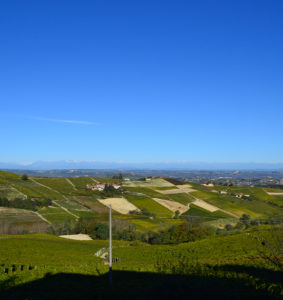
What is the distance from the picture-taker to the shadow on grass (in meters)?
12.6

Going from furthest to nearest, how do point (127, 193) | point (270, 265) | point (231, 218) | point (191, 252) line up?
1. point (127, 193)
2. point (231, 218)
3. point (191, 252)
4. point (270, 265)

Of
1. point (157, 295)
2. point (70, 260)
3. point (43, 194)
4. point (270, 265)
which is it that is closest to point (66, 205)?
point (43, 194)

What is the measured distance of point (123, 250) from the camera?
42.7m

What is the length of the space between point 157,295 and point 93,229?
174 feet

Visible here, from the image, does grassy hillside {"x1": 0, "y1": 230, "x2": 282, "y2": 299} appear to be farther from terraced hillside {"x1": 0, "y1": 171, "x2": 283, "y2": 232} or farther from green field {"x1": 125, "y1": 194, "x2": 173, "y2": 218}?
green field {"x1": 125, "y1": 194, "x2": 173, "y2": 218}

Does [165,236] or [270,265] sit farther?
[165,236]

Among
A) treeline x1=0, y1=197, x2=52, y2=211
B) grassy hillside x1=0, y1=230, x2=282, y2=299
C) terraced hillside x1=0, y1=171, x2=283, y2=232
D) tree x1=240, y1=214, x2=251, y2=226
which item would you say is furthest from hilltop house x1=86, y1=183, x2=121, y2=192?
grassy hillside x1=0, y1=230, x2=282, y2=299

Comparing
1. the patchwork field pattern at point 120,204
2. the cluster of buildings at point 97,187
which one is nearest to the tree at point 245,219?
the patchwork field pattern at point 120,204

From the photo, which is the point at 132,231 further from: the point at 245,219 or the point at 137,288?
the point at 137,288

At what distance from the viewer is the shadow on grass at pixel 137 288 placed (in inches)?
498

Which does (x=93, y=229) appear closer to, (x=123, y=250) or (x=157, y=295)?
(x=123, y=250)

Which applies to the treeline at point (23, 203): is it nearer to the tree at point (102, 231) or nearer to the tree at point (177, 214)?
the tree at point (102, 231)

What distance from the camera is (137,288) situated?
18094mm

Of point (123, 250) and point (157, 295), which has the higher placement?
point (157, 295)
